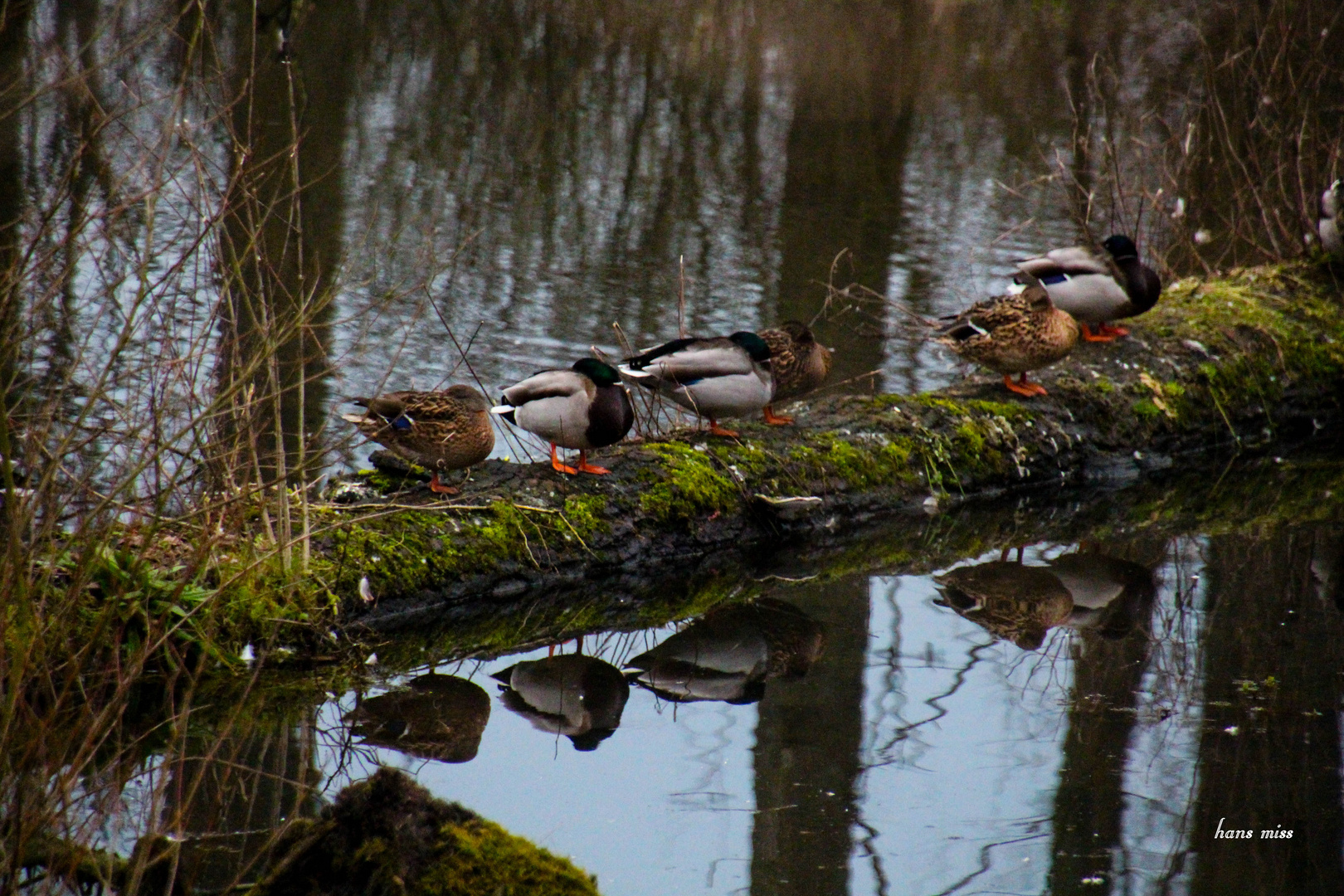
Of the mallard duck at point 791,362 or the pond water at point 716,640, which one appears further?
the mallard duck at point 791,362

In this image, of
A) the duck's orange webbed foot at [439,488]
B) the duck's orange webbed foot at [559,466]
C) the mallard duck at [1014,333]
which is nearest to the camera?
the duck's orange webbed foot at [439,488]

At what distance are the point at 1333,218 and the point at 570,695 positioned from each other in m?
7.73

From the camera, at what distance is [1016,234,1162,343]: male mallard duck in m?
8.49

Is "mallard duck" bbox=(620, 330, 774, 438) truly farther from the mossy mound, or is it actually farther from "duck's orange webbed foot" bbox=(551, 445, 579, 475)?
the mossy mound

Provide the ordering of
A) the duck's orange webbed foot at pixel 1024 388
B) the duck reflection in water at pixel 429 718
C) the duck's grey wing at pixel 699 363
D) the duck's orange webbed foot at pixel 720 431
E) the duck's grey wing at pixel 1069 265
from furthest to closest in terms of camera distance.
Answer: the duck's grey wing at pixel 1069 265 < the duck's orange webbed foot at pixel 1024 388 < the duck's orange webbed foot at pixel 720 431 < the duck's grey wing at pixel 699 363 < the duck reflection in water at pixel 429 718

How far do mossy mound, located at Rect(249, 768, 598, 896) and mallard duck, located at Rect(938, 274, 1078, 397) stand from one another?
5.28 metres

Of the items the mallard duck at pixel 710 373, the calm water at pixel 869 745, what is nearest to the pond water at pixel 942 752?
the calm water at pixel 869 745

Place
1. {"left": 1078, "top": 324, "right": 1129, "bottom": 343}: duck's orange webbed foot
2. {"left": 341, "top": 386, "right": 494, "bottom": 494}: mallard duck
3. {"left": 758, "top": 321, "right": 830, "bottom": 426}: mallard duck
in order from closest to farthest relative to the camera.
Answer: {"left": 341, "top": 386, "right": 494, "bottom": 494}: mallard duck → {"left": 758, "top": 321, "right": 830, "bottom": 426}: mallard duck → {"left": 1078, "top": 324, "right": 1129, "bottom": 343}: duck's orange webbed foot

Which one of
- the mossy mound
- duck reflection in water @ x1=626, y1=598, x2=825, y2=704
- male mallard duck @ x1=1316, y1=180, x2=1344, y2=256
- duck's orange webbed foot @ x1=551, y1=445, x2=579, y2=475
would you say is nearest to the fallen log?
duck's orange webbed foot @ x1=551, y1=445, x2=579, y2=475

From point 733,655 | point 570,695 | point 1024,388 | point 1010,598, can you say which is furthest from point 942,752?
point 1024,388

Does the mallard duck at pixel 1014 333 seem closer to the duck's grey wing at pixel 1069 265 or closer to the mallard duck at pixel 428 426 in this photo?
the duck's grey wing at pixel 1069 265

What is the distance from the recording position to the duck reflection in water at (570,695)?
4.61 meters

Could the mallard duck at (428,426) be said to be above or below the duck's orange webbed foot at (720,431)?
below

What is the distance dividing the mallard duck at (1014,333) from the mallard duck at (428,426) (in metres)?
3.15
